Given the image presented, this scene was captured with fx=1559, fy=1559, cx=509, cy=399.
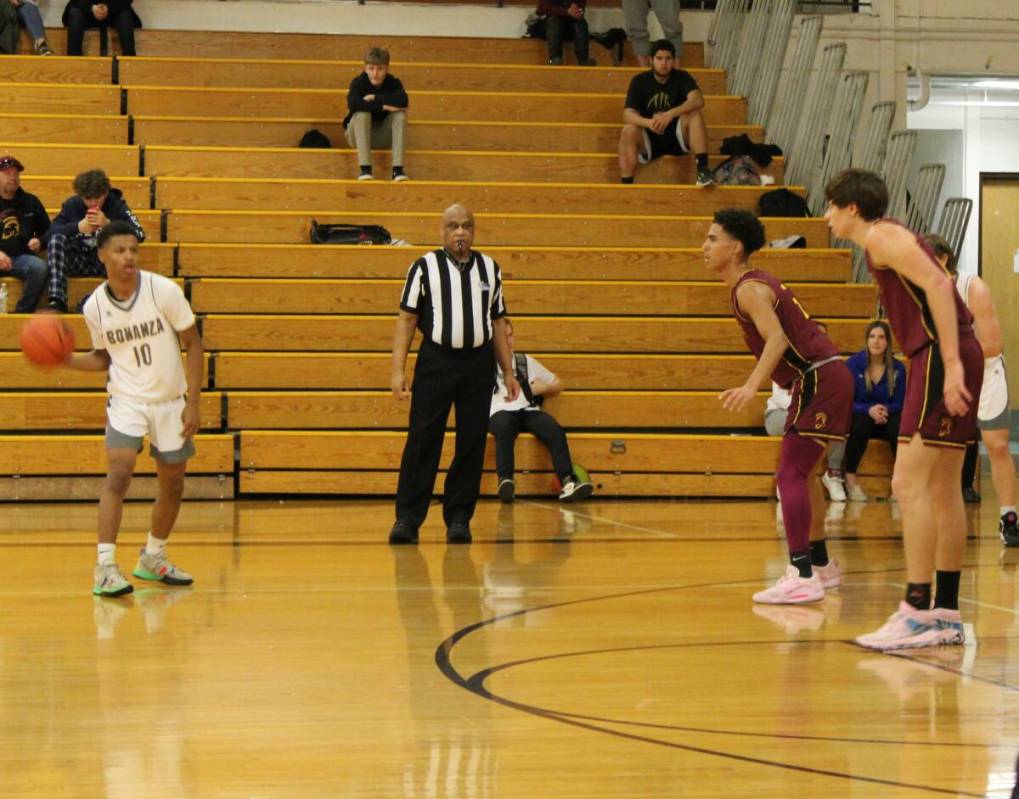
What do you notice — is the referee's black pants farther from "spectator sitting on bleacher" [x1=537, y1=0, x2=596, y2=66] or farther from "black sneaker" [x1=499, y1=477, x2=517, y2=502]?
"spectator sitting on bleacher" [x1=537, y1=0, x2=596, y2=66]

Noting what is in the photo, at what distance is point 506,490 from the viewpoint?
9.52 meters

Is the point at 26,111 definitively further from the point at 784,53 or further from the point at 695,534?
the point at 695,534

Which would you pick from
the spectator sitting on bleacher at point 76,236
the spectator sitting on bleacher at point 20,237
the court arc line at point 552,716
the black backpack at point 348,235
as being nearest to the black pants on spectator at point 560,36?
the black backpack at point 348,235

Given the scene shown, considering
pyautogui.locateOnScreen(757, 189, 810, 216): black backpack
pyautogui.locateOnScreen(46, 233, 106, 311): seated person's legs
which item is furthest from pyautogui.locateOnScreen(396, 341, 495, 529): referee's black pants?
pyautogui.locateOnScreen(757, 189, 810, 216): black backpack

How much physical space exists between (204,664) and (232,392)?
5.53m

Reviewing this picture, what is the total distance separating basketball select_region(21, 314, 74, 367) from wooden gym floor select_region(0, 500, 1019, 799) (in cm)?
92

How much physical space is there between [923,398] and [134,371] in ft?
9.75

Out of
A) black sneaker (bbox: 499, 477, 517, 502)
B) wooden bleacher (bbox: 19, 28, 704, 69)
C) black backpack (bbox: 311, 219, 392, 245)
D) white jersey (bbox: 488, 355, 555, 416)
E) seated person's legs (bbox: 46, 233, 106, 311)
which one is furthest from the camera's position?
wooden bleacher (bbox: 19, 28, 704, 69)

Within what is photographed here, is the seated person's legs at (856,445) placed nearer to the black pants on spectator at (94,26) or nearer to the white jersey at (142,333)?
the white jersey at (142,333)

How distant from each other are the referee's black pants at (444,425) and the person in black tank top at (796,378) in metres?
1.97

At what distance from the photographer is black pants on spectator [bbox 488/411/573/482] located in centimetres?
962

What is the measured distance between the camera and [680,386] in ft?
34.8

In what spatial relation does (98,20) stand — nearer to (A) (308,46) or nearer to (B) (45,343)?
(A) (308,46)

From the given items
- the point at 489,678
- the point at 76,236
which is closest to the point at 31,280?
the point at 76,236
